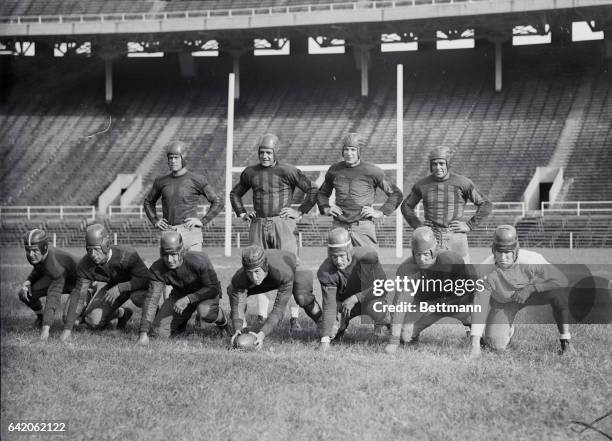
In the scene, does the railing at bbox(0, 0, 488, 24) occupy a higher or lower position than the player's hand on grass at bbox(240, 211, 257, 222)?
higher

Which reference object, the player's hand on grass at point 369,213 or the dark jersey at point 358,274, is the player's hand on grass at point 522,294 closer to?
the dark jersey at point 358,274

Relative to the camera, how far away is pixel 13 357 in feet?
18.0

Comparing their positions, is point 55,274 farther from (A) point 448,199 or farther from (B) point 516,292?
(B) point 516,292

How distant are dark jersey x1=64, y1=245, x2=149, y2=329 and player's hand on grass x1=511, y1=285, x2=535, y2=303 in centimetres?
333

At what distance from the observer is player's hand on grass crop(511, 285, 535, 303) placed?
19.5 feet

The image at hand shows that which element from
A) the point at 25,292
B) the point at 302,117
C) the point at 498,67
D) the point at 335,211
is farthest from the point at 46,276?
the point at 498,67

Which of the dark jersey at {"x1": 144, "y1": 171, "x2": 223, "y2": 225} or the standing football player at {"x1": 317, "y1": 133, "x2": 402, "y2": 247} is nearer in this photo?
the standing football player at {"x1": 317, "y1": 133, "x2": 402, "y2": 247}

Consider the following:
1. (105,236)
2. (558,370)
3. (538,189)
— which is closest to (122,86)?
(538,189)

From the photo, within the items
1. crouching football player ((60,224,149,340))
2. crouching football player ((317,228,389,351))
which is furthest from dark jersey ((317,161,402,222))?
crouching football player ((60,224,149,340))

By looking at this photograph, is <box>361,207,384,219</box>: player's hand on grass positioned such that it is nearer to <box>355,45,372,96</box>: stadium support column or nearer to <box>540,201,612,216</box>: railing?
<box>540,201,612,216</box>: railing

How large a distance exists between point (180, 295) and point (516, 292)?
9.68 ft

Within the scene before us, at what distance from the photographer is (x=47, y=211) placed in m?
23.8

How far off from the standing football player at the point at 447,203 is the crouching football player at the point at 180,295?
6.60 ft

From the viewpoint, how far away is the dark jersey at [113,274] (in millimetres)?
6516
